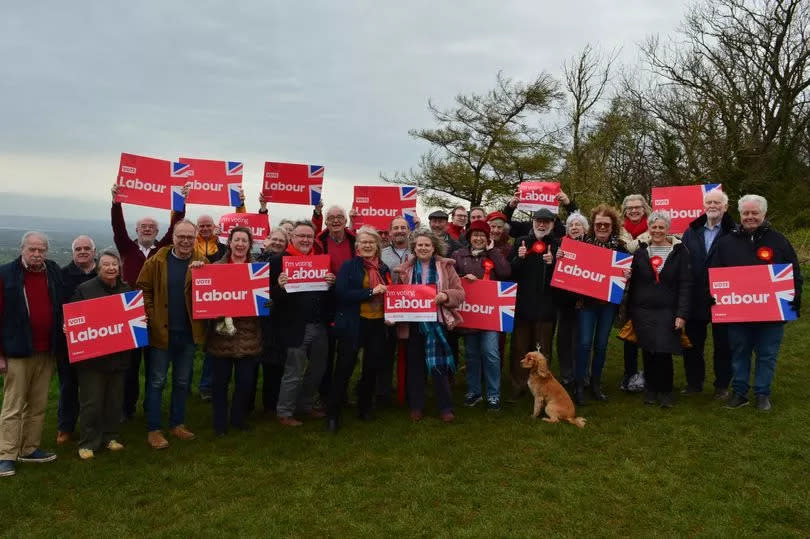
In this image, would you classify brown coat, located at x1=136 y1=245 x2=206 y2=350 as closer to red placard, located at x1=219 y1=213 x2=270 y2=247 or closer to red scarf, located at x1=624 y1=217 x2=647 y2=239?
red placard, located at x1=219 y1=213 x2=270 y2=247

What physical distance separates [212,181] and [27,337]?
4837mm

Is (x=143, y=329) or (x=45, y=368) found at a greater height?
(x=143, y=329)

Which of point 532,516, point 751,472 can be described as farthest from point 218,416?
point 751,472

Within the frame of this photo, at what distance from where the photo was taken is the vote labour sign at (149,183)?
324 inches

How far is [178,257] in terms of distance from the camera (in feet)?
21.7

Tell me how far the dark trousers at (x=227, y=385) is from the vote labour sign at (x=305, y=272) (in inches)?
41.5

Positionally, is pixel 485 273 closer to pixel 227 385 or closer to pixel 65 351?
pixel 227 385

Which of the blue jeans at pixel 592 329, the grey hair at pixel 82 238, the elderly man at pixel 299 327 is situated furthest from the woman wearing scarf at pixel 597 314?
the grey hair at pixel 82 238

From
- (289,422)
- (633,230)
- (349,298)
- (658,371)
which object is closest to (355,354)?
(349,298)

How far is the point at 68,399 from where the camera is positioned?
711cm

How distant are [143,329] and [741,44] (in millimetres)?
29379

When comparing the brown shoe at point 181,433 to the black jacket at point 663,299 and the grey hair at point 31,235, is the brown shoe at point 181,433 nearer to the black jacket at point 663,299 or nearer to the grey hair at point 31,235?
the grey hair at point 31,235

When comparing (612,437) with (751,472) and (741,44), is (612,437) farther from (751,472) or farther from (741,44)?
(741,44)

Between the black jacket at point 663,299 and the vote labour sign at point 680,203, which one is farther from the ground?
the vote labour sign at point 680,203
